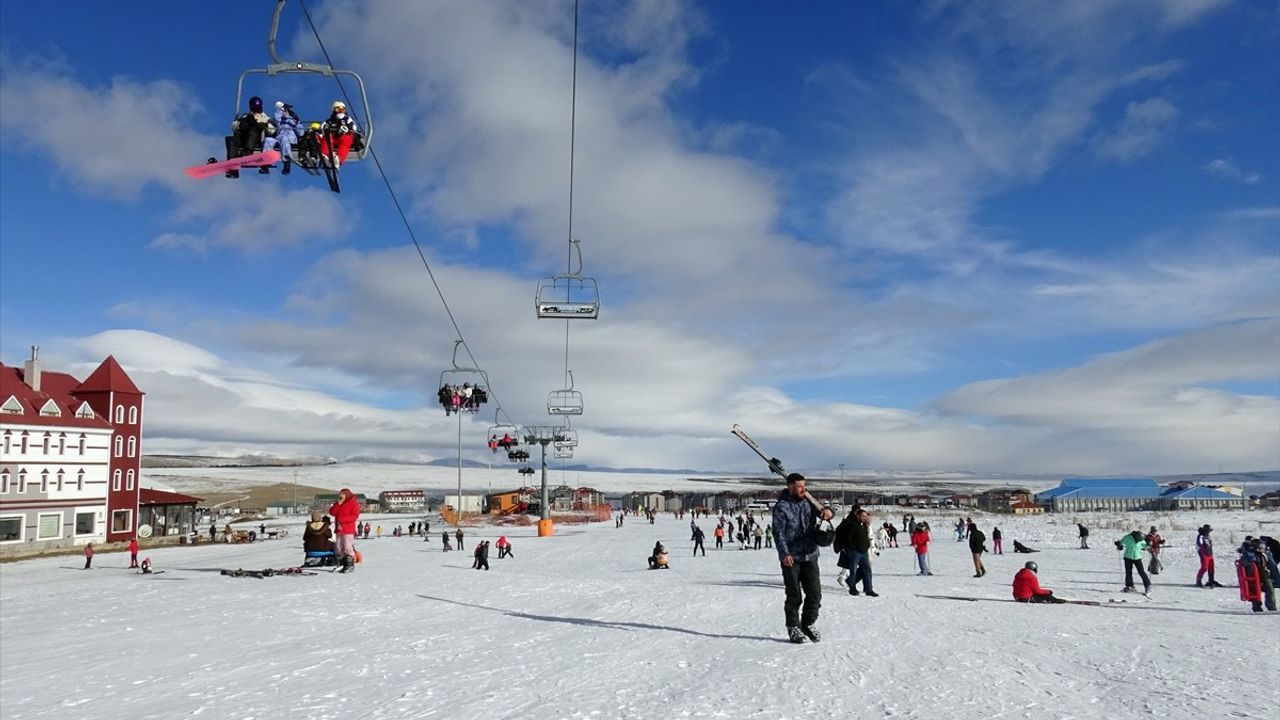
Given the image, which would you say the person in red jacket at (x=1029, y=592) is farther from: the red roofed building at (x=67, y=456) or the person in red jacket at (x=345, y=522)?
the red roofed building at (x=67, y=456)

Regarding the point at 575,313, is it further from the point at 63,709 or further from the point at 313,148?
the point at 63,709

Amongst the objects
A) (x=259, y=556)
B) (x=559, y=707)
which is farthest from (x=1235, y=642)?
(x=259, y=556)

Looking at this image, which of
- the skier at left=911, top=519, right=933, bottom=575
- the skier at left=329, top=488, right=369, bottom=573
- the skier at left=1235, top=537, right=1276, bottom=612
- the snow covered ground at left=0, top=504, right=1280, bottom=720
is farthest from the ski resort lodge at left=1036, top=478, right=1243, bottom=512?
the skier at left=329, top=488, right=369, bottom=573

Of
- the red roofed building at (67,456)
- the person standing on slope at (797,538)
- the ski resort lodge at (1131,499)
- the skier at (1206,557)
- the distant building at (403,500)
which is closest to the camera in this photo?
the person standing on slope at (797,538)

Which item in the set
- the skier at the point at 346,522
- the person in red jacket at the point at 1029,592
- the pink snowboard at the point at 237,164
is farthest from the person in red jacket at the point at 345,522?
the person in red jacket at the point at 1029,592

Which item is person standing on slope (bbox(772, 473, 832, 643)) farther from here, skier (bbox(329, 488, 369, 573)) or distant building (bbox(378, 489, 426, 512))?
distant building (bbox(378, 489, 426, 512))

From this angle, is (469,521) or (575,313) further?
(469,521)

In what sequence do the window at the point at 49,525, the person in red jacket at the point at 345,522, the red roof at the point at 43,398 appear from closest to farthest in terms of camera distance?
1. the person in red jacket at the point at 345,522
2. the window at the point at 49,525
3. the red roof at the point at 43,398

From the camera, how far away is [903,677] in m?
7.51

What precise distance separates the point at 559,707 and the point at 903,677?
3340 mm

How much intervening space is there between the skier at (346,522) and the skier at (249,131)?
7037 mm

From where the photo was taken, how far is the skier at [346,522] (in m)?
16.1

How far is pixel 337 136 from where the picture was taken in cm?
983

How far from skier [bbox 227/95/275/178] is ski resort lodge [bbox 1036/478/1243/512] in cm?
11548
